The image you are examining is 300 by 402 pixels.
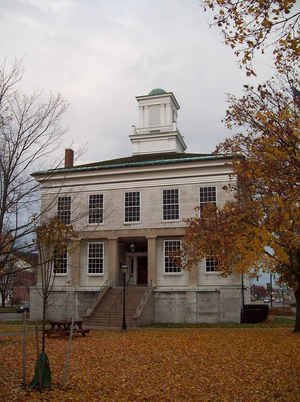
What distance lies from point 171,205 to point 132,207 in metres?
2.96

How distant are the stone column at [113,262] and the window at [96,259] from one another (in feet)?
4.54

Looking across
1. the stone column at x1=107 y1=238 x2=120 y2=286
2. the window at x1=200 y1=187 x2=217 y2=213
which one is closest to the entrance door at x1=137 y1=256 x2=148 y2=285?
the stone column at x1=107 y1=238 x2=120 y2=286

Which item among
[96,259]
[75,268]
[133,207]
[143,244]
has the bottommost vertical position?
[75,268]

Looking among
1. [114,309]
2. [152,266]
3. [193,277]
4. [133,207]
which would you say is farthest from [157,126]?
[114,309]

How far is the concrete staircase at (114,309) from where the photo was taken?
27250mm

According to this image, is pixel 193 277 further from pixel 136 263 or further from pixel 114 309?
pixel 136 263

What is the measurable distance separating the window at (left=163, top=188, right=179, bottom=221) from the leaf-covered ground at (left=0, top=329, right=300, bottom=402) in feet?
43.4

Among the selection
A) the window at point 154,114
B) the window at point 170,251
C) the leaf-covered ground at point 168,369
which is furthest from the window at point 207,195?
the leaf-covered ground at point 168,369

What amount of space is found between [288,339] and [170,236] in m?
14.0

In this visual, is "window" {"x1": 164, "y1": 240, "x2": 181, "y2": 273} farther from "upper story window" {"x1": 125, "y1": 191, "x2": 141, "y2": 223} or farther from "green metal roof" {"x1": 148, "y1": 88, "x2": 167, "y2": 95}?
"green metal roof" {"x1": 148, "y1": 88, "x2": 167, "y2": 95}

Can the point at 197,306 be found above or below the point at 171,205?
below

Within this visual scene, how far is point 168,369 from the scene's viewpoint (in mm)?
12352

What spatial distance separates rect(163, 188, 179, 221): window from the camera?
1261 inches

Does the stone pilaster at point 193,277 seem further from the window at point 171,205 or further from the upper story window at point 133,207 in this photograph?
the upper story window at point 133,207
